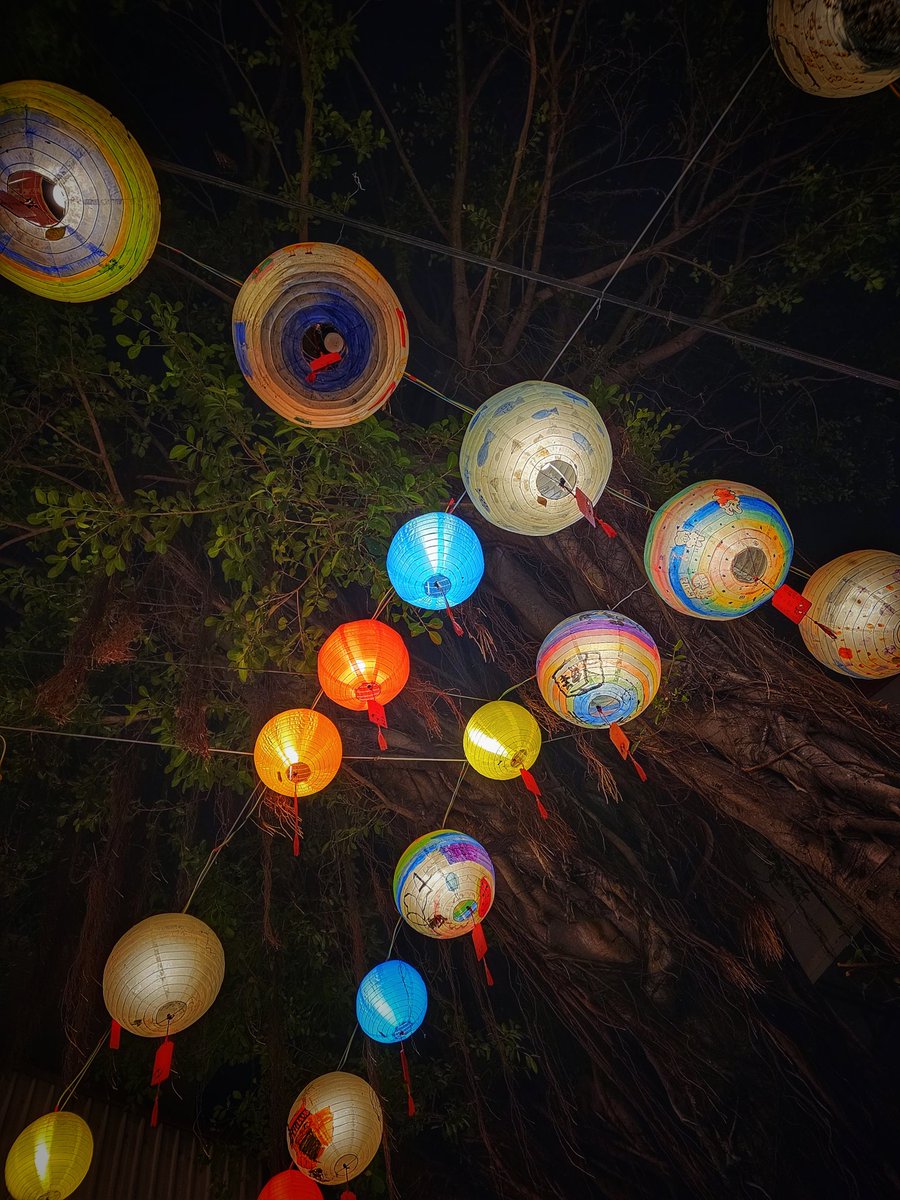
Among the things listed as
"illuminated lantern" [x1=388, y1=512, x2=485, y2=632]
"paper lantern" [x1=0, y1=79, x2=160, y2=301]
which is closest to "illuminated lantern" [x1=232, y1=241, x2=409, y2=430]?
"paper lantern" [x1=0, y1=79, x2=160, y2=301]

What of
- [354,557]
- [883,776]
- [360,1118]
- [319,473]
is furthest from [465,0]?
[360,1118]

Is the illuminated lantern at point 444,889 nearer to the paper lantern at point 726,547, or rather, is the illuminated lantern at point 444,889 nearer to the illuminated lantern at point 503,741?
the illuminated lantern at point 503,741

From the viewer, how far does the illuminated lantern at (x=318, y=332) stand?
2.23 metres

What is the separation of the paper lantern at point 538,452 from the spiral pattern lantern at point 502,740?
3.98 ft

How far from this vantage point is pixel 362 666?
2908 mm

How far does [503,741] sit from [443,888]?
87cm

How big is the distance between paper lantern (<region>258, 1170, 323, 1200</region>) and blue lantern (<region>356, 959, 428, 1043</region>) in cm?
93

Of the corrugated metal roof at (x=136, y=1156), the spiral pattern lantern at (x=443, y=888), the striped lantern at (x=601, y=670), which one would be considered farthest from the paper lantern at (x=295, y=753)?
the corrugated metal roof at (x=136, y=1156)

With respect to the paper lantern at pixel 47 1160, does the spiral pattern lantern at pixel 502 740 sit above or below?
above

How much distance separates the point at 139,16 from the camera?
3.97m

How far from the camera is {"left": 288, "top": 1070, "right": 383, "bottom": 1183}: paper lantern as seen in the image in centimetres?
345

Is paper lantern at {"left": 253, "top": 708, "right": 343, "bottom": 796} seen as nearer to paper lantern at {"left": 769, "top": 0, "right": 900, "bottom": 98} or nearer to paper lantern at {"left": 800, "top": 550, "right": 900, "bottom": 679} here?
paper lantern at {"left": 800, "top": 550, "right": 900, "bottom": 679}

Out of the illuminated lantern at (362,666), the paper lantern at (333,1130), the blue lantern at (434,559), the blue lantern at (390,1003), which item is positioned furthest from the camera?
the blue lantern at (390,1003)

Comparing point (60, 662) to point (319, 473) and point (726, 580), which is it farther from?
point (726, 580)
